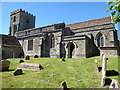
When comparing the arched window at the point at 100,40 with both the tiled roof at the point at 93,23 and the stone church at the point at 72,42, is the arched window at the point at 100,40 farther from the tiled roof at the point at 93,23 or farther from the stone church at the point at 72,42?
the tiled roof at the point at 93,23

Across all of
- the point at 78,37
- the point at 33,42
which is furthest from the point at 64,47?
the point at 33,42

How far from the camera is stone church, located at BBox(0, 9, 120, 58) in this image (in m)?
19.8

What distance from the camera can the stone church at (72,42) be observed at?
19.8 meters

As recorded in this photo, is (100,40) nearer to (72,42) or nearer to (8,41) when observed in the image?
(72,42)

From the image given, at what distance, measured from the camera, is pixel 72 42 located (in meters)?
20.9

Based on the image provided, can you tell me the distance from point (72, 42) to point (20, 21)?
24664mm

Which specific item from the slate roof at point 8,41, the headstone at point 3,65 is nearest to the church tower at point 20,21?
the slate roof at point 8,41

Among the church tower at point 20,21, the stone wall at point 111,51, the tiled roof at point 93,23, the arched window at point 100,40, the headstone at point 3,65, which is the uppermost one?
the church tower at point 20,21

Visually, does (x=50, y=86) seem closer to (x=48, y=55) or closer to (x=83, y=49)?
(x=83, y=49)

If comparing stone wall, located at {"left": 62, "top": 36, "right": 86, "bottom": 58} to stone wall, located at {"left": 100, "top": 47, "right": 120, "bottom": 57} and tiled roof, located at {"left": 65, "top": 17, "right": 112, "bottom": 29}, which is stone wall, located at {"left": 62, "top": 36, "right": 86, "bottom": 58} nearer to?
stone wall, located at {"left": 100, "top": 47, "right": 120, "bottom": 57}

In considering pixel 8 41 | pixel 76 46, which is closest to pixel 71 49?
pixel 76 46

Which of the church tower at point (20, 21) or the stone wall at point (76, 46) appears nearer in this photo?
the stone wall at point (76, 46)

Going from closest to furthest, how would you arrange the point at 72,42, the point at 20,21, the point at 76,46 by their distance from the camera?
1. the point at 76,46
2. the point at 72,42
3. the point at 20,21

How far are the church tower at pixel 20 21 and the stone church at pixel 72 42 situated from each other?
818cm
